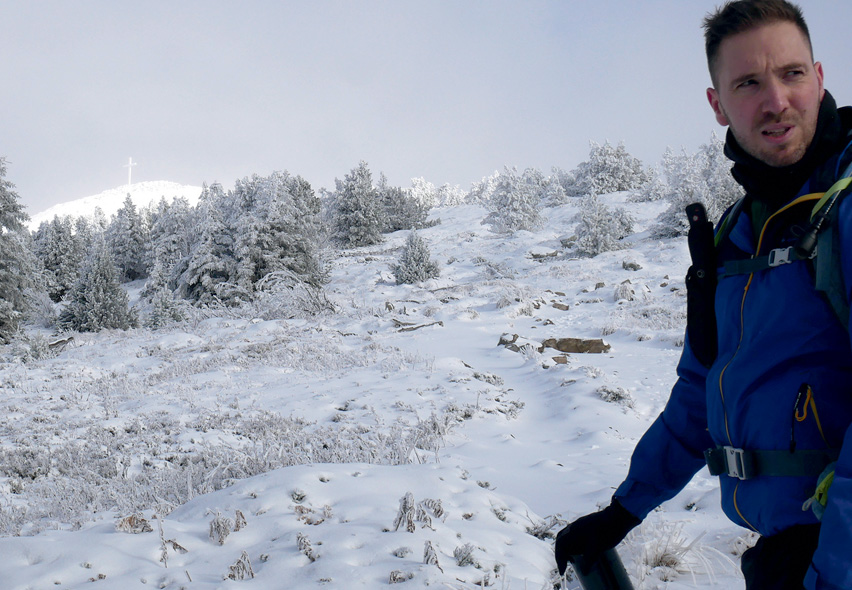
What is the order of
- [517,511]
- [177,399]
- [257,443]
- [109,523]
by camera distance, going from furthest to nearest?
1. [177,399]
2. [257,443]
3. [517,511]
4. [109,523]

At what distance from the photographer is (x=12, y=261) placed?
57.0ft

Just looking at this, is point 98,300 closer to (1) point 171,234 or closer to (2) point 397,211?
(1) point 171,234

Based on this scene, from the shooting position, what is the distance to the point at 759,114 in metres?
1.32

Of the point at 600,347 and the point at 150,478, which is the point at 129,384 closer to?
the point at 150,478

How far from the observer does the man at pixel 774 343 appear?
43.1 inches

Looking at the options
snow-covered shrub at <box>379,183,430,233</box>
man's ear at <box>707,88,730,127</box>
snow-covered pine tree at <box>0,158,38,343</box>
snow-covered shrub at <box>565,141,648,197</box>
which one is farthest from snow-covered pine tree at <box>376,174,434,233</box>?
man's ear at <box>707,88,730,127</box>

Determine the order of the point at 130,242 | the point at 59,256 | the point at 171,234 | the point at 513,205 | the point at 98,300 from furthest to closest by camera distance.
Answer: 1. the point at 130,242
2. the point at 171,234
3. the point at 59,256
4. the point at 513,205
5. the point at 98,300

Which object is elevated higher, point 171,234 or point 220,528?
point 171,234

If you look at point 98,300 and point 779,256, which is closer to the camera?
point 779,256

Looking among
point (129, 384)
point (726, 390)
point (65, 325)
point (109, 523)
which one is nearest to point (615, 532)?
point (726, 390)

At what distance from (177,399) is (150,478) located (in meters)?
2.87

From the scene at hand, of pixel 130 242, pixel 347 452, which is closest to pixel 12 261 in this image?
pixel 347 452

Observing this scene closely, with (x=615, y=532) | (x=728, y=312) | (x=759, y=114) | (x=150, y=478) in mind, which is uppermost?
(x=759, y=114)

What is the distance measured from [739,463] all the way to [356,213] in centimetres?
3374
